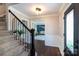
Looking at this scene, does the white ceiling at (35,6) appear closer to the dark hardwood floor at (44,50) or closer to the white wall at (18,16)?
the white wall at (18,16)

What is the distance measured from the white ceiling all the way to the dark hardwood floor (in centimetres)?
43

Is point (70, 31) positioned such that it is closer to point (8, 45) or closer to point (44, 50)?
point (44, 50)

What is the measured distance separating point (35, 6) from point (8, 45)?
Result: 0.67 meters

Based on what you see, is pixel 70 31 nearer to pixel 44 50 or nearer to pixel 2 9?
pixel 44 50

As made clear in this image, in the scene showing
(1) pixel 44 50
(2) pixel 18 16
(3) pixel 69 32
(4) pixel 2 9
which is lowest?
(1) pixel 44 50

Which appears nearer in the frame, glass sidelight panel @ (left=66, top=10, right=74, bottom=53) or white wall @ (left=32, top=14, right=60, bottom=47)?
glass sidelight panel @ (left=66, top=10, right=74, bottom=53)

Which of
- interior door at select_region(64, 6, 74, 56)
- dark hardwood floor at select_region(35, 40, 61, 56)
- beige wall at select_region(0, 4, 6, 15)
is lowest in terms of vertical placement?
dark hardwood floor at select_region(35, 40, 61, 56)

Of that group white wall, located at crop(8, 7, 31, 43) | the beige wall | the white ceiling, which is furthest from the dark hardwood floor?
the beige wall

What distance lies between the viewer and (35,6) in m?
1.64

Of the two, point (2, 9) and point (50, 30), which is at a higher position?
point (2, 9)

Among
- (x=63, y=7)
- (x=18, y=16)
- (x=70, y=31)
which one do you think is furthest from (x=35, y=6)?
(x=70, y=31)

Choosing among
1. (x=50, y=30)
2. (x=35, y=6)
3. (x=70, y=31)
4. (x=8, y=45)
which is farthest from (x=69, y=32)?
(x=8, y=45)

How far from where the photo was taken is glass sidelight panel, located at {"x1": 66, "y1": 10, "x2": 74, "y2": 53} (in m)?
1.57

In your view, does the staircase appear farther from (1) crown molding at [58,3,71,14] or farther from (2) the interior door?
(1) crown molding at [58,3,71,14]
